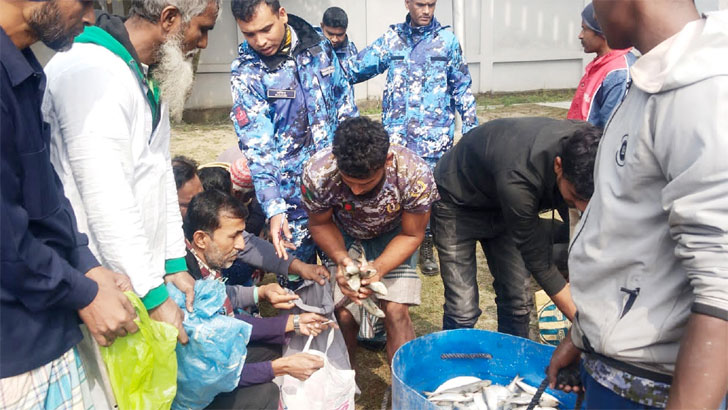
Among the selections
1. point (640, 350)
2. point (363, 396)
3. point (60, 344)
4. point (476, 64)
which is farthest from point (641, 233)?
point (476, 64)

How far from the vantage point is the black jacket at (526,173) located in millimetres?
2713

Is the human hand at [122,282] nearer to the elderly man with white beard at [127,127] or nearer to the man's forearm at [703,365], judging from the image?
the elderly man with white beard at [127,127]

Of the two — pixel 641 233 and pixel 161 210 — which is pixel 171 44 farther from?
pixel 641 233

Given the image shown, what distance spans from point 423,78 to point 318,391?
9.74 feet

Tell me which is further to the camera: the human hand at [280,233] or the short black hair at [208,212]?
the human hand at [280,233]

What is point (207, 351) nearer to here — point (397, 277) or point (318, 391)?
point (318, 391)

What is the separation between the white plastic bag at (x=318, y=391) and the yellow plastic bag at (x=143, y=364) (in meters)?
0.92

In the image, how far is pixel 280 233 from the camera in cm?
350

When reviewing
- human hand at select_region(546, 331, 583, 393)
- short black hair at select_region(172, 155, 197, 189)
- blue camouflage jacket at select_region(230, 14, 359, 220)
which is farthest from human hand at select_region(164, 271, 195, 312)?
human hand at select_region(546, 331, 583, 393)

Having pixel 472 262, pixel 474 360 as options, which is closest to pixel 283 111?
pixel 472 262

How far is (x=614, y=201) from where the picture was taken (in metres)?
1.42

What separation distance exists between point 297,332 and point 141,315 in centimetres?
131

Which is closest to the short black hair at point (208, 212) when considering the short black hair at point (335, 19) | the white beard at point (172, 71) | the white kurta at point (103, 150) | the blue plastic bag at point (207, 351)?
the blue plastic bag at point (207, 351)

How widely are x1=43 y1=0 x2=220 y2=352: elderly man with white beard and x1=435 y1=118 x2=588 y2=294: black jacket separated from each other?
4.74 feet
